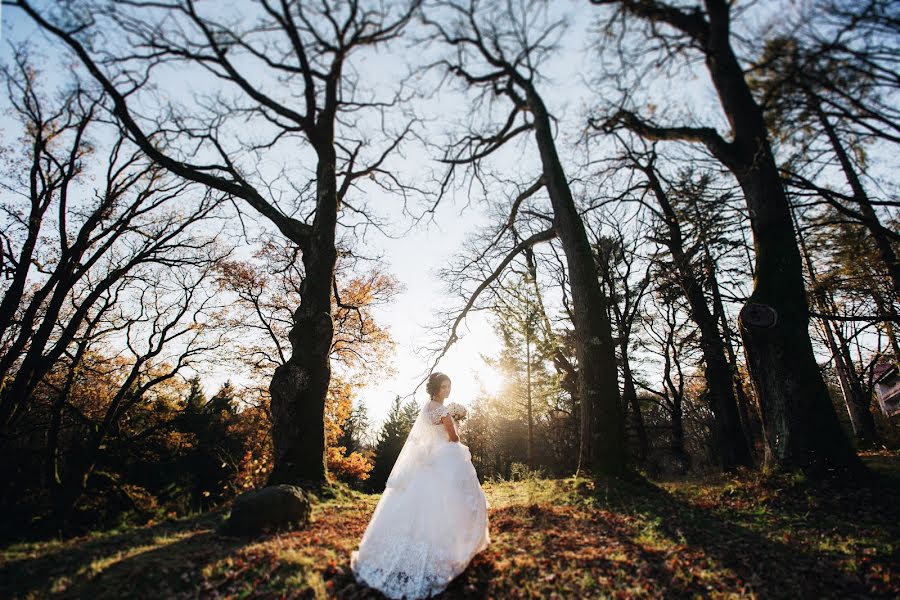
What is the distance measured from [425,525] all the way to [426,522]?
0.03 meters

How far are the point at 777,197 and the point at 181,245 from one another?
56.8ft

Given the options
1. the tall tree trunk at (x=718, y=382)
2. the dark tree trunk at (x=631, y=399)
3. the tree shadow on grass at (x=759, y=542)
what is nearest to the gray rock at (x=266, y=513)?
the tree shadow on grass at (x=759, y=542)

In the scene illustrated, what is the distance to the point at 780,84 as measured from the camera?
426cm

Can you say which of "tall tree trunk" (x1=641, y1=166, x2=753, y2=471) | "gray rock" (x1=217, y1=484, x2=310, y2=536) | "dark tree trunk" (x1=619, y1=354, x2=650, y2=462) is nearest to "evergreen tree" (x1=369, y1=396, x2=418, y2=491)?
"dark tree trunk" (x1=619, y1=354, x2=650, y2=462)

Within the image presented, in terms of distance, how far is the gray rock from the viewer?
5043mm

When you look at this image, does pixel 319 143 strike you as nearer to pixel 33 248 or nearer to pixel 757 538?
pixel 33 248

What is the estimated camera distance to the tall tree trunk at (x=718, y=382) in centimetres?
1034

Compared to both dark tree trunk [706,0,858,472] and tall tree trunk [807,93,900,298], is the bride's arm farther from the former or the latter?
tall tree trunk [807,93,900,298]

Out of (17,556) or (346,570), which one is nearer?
(346,570)

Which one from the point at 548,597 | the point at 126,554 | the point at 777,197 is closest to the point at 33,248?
the point at 126,554

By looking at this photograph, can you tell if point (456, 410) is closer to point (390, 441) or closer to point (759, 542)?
point (759, 542)

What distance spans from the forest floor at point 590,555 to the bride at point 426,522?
0.64ft

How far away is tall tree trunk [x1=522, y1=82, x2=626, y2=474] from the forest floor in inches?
49.5

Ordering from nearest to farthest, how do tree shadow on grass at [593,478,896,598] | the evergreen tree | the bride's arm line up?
tree shadow on grass at [593,478,896,598]
the bride's arm
the evergreen tree
